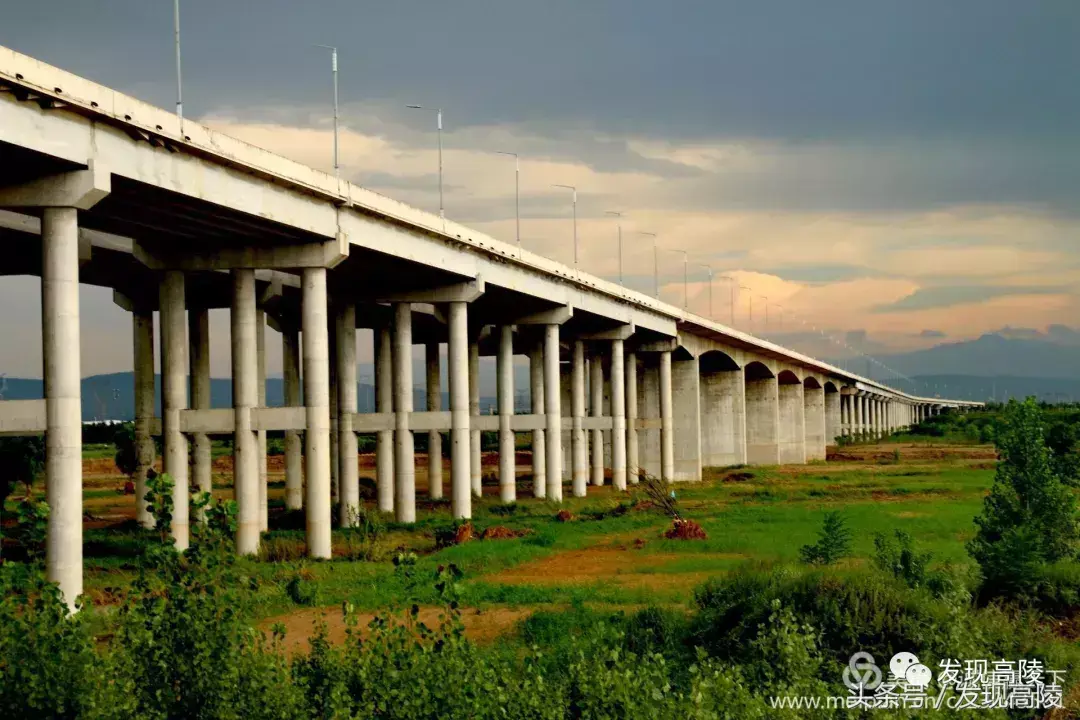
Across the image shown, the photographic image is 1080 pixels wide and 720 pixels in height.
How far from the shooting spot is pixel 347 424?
5188 centimetres

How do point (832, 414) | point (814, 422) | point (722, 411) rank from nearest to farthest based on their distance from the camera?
point (722, 411), point (814, 422), point (832, 414)

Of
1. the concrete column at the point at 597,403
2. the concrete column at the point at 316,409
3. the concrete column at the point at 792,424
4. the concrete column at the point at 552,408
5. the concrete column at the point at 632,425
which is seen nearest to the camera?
the concrete column at the point at 316,409

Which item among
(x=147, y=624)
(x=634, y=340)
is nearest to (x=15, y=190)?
(x=147, y=624)

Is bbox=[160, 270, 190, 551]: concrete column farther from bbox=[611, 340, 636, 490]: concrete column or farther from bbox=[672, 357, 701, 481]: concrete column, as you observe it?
bbox=[672, 357, 701, 481]: concrete column

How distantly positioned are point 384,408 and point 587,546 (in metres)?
23.3

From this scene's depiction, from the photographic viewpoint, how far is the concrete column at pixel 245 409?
39.0 meters

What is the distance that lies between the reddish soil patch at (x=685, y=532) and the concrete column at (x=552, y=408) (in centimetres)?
2300

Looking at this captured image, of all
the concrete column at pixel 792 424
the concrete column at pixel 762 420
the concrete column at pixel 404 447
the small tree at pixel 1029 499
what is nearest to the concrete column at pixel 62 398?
the small tree at pixel 1029 499

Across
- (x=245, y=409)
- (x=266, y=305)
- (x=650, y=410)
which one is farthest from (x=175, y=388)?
(x=650, y=410)

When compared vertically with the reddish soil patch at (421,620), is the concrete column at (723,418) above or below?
above

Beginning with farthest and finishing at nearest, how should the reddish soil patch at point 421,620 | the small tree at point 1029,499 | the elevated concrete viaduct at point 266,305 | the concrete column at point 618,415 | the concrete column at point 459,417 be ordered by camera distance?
the concrete column at point 618,415 < the concrete column at point 459,417 < the small tree at point 1029,499 < the elevated concrete viaduct at point 266,305 < the reddish soil patch at point 421,620

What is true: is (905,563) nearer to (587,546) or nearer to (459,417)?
(587,546)

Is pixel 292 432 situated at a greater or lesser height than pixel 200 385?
lesser

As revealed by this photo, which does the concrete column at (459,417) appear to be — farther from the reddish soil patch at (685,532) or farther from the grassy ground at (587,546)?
the reddish soil patch at (685,532)
